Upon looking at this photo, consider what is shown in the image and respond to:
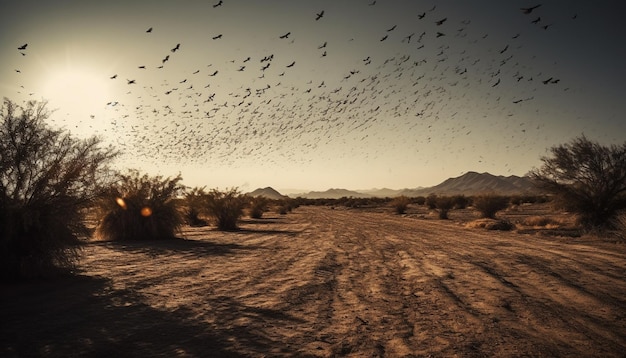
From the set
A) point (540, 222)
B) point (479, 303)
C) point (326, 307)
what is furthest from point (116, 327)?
point (540, 222)

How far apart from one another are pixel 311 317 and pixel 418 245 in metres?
8.50

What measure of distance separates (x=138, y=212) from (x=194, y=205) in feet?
22.5

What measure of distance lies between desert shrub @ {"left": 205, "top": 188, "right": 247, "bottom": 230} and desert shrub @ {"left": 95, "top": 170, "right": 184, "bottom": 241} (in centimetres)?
410

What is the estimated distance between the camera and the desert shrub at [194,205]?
2085 cm

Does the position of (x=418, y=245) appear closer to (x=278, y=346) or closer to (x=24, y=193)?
(x=278, y=346)

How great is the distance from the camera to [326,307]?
5.92 metres

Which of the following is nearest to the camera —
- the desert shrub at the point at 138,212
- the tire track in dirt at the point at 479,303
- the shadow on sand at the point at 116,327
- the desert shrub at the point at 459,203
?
the shadow on sand at the point at 116,327

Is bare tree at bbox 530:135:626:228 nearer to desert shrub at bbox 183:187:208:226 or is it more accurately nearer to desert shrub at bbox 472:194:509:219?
desert shrub at bbox 472:194:509:219

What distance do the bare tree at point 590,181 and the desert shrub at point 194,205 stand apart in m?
18.8

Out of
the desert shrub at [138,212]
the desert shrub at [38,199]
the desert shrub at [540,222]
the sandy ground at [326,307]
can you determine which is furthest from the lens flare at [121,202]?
the desert shrub at [540,222]

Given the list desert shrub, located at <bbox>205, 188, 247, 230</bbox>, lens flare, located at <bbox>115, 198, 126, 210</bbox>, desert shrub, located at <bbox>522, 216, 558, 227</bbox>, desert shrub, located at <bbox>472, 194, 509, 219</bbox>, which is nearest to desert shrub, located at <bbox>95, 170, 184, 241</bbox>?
lens flare, located at <bbox>115, 198, 126, 210</bbox>

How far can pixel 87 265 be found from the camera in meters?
9.16

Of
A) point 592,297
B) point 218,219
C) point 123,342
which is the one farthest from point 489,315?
point 218,219

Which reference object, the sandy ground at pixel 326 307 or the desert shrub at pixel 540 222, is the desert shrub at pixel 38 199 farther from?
the desert shrub at pixel 540 222
